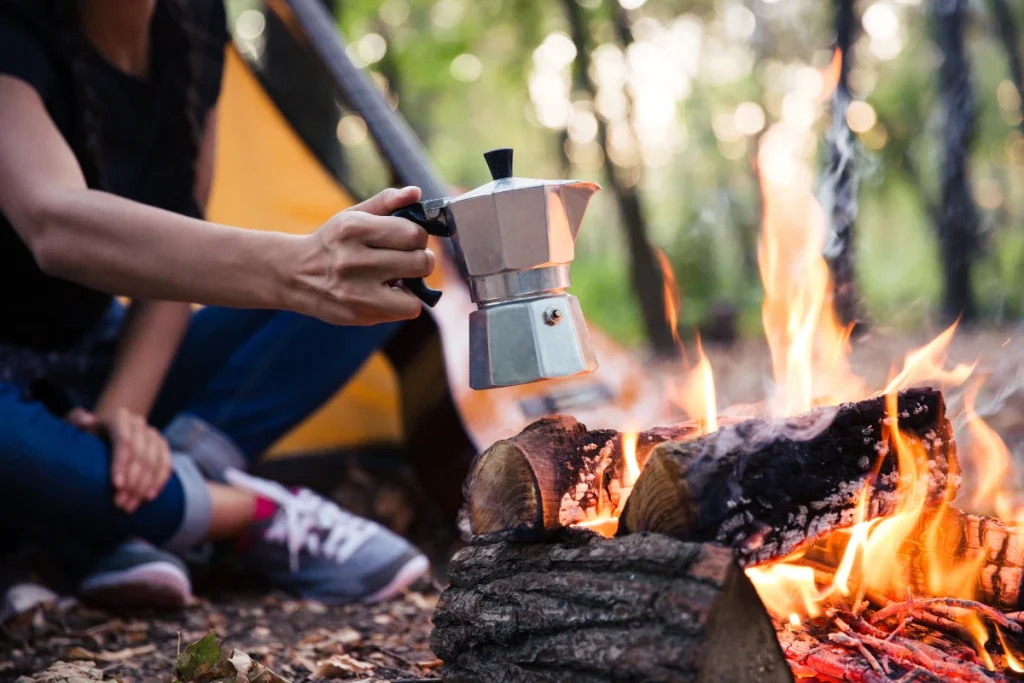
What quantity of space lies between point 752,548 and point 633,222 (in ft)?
20.8

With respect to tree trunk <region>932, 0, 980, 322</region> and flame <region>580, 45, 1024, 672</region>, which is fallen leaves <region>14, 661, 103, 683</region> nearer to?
flame <region>580, 45, 1024, 672</region>

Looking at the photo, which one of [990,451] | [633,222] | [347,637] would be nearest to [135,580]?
[347,637]

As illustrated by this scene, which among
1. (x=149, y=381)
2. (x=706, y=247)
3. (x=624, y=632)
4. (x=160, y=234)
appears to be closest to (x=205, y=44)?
(x=149, y=381)

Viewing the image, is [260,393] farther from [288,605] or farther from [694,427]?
[694,427]

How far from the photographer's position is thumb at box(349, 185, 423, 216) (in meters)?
1.32

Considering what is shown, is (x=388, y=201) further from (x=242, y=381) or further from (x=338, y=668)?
(x=242, y=381)

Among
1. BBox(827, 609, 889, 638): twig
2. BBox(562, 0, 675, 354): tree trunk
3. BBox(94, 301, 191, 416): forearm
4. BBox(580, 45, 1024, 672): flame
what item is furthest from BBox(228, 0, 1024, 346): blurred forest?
BBox(94, 301, 191, 416): forearm

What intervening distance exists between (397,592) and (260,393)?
817 mm

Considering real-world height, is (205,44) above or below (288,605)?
above

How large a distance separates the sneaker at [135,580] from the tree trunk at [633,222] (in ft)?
18.2

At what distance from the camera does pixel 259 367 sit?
9.05ft

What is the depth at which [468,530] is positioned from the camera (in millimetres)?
1458

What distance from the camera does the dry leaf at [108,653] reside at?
1.86 metres

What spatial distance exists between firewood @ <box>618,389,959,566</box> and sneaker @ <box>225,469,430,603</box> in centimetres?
123
